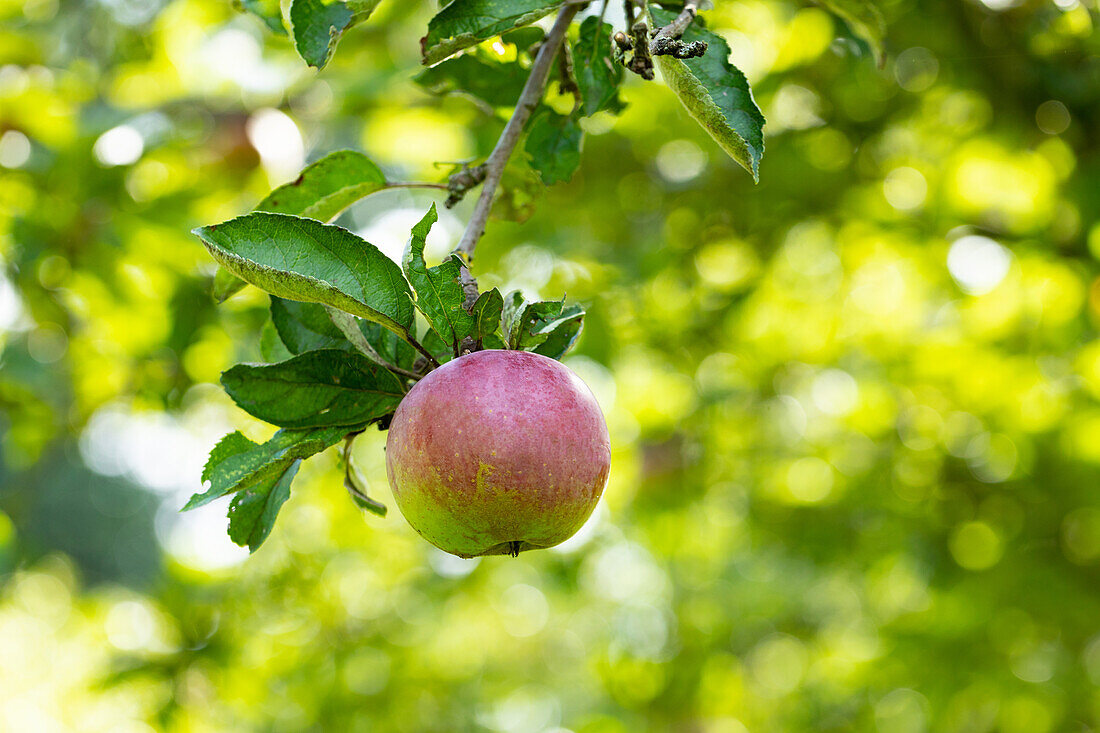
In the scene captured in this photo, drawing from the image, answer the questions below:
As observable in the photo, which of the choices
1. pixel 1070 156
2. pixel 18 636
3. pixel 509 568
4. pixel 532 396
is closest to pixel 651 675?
pixel 509 568

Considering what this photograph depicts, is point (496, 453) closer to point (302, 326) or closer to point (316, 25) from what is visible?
point (302, 326)

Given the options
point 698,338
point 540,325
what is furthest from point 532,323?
point 698,338

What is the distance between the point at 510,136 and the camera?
2.95ft

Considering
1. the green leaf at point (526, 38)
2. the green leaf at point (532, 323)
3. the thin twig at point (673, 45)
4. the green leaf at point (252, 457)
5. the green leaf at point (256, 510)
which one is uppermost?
the thin twig at point (673, 45)

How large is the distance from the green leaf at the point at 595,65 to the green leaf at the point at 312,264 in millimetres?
400

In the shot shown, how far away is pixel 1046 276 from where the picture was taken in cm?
232

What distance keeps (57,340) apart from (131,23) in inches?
41.2

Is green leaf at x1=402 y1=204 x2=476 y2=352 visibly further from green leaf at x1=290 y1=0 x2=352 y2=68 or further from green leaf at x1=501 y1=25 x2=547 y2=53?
green leaf at x1=501 y1=25 x2=547 y2=53

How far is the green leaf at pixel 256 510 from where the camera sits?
0.86m

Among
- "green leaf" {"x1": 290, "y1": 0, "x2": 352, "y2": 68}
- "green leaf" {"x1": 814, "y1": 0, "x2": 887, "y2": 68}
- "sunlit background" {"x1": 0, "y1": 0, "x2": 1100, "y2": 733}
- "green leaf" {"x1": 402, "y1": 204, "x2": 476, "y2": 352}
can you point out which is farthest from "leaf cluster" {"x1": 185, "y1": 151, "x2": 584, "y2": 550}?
"sunlit background" {"x1": 0, "y1": 0, "x2": 1100, "y2": 733}

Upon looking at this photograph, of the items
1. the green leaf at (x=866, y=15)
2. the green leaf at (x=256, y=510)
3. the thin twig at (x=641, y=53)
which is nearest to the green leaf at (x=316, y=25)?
the thin twig at (x=641, y=53)

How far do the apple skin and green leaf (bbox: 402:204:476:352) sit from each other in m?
0.05

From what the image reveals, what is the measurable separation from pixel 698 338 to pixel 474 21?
6.18 feet

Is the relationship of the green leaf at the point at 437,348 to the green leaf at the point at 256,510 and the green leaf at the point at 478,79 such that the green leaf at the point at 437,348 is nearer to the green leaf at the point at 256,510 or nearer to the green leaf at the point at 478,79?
the green leaf at the point at 256,510
